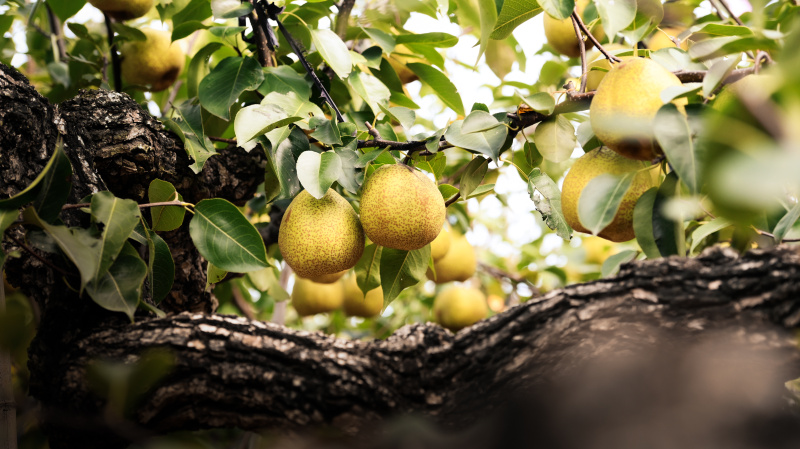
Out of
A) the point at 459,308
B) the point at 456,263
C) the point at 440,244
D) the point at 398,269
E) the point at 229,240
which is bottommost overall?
the point at 459,308

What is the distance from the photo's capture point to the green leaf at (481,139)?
949 millimetres

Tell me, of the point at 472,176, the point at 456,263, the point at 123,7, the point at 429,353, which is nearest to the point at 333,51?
the point at 472,176

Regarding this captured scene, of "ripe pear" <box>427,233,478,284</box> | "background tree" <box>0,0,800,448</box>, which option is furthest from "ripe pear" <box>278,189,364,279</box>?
"ripe pear" <box>427,233,478,284</box>

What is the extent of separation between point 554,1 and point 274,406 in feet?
2.56

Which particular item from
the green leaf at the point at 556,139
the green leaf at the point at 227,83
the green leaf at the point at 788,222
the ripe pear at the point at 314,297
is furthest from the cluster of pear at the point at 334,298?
the green leaf at the point at 788,222

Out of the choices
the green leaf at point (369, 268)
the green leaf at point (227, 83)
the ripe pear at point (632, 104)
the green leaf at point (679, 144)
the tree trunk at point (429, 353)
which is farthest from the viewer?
the green leaf at point (369, 268)

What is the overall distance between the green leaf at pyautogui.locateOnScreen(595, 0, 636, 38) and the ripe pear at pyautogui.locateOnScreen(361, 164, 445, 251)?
378mm

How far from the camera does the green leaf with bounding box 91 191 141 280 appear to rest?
810 mm

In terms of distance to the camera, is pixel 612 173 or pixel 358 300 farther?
pixel 358 300

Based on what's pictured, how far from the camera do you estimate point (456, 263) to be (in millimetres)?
2137

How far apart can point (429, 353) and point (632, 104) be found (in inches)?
19.2

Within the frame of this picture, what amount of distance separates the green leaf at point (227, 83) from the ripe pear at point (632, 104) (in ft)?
2.38

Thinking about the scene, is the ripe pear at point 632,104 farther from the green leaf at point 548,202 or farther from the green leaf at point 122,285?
the green leaf at point 122,285

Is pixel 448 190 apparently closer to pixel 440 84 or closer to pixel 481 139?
pixel 481 139
